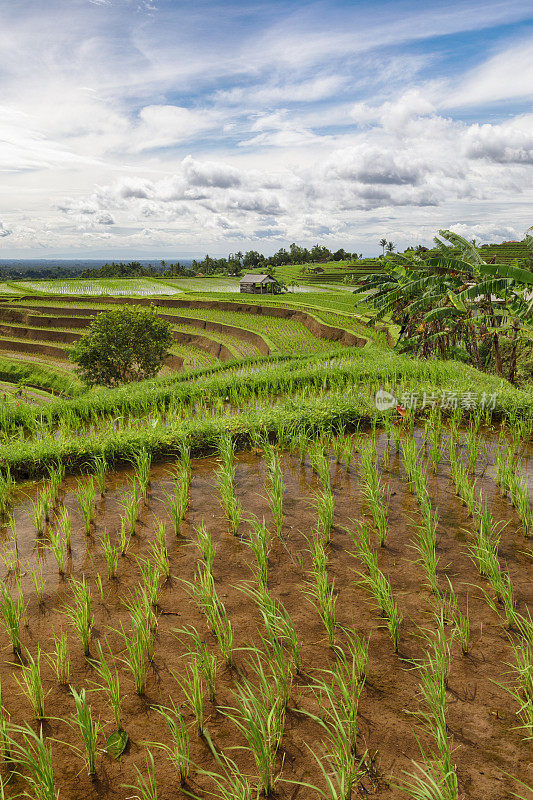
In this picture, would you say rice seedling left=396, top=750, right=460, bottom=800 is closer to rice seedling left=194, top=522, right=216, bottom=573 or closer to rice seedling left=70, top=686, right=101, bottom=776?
rice seedling left=70, top=686, right=101, bottom=776

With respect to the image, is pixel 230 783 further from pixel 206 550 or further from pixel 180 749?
pixel 206 550

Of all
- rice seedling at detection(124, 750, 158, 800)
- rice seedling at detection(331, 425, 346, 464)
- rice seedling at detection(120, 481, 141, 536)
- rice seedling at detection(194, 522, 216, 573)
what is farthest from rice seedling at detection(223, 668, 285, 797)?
rice seedling at detection(331, 425, 346, 464)

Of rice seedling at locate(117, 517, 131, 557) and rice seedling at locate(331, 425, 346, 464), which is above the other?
rice seedling at locate(331, 425, 346, 464)

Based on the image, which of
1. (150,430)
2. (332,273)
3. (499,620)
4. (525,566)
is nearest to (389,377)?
(150,430)

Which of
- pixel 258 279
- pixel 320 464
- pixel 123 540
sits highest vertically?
pixel 258 279

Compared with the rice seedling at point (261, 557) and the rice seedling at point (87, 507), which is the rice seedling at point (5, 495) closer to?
the rice seedling at point (87, 507)

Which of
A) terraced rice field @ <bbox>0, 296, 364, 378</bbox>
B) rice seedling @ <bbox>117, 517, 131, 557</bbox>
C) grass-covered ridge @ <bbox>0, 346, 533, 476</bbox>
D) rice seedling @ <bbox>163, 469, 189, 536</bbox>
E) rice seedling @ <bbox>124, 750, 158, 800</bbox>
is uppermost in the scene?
terraced rice field @ <bbox>0, 296, 364, 378</bbox>

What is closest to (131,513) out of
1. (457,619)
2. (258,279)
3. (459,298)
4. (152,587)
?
(152,587)

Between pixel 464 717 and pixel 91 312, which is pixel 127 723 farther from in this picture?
pixel 91 312
